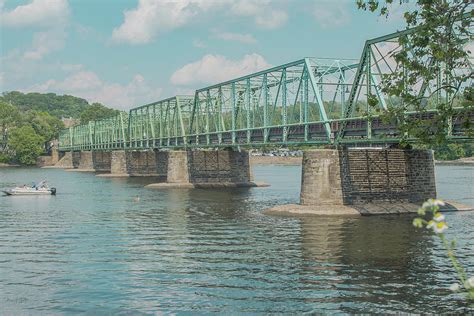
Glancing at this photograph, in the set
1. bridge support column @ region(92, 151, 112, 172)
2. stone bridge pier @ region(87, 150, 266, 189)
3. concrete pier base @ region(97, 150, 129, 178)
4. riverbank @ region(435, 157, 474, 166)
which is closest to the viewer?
stone bridge pier @ region(87, 150, 266, 189)

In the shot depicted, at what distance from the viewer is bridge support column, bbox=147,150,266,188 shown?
8800cm

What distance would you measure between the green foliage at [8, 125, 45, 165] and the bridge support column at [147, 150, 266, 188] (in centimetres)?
11338

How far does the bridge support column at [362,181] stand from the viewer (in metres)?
47.5

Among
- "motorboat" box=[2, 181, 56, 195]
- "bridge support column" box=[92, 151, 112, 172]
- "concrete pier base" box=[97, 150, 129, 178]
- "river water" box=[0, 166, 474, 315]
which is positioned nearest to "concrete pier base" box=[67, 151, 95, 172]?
"bridge support column" box=[92, 151, 112, 172]

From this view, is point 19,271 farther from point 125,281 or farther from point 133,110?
point 133,110

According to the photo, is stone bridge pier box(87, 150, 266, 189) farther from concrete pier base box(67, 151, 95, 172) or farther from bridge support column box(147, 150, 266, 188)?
concrete pier base box(67, 151, 95, 172)

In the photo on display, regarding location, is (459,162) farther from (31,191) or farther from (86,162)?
(31,191)

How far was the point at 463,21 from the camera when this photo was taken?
18.3 meters

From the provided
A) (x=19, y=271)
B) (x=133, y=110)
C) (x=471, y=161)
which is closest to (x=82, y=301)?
(x=19, y=271)

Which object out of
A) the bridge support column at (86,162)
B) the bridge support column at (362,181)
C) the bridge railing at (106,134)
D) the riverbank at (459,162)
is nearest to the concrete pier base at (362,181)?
the bridge support column at (362,181)

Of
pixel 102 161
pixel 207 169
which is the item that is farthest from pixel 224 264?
pixel 102 161

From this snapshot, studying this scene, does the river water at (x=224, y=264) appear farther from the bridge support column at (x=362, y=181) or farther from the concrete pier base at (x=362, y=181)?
the bridge support column at (x=362, y=181)

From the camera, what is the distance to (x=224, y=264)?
93.1 feet

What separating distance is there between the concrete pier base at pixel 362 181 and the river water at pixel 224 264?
7.93 ft
